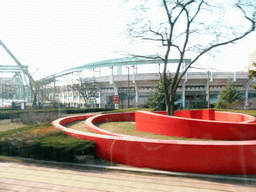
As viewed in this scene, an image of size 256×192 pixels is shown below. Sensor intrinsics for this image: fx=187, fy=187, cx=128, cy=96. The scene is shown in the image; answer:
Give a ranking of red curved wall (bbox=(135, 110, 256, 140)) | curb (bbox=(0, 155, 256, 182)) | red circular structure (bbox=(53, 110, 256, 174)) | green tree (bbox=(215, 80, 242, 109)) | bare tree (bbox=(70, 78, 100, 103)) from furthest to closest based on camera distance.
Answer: bare tree (bbox=(70, 78, 100, 103))
green tree (bbox=(215, 80, 242, 109))
red curved wall (bbox=(135, 110, 256, 140))
red circular structure (bbox=(53, 110, 256, 174))
curb (bbox=(0, 155, 256, 182))

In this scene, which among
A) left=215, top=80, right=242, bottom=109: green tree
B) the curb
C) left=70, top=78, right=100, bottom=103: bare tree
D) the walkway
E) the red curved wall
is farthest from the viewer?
left=70, top=78, right=100, bottom=103: bare tree

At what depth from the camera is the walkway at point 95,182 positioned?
319 cm

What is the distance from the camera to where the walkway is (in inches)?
126

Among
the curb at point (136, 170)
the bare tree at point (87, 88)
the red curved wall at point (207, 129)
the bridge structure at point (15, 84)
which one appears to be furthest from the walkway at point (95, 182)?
the bare tree at point (87, 88)

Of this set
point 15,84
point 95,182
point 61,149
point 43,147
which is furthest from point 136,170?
point 15,84

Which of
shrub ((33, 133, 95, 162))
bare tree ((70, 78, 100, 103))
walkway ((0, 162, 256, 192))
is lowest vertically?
walkway ((0, 162, 256, 192))

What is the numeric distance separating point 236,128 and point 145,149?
3940 millimetres

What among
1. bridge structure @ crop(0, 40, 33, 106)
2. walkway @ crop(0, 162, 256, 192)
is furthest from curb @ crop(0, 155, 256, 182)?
bridge structure @ crop(0, 40, 33, 106)

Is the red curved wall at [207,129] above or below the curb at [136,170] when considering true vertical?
above

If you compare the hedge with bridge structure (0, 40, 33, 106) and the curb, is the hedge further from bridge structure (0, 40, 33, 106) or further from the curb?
bridge structure (0, 40, 33, 106)

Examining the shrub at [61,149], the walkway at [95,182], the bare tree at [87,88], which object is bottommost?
the walkway at [95,182]

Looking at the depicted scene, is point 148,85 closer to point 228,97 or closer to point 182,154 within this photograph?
point 228,97

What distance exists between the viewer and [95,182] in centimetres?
345

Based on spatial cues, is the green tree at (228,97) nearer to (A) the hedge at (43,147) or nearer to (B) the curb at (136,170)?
(B) the curb at (136,170)
